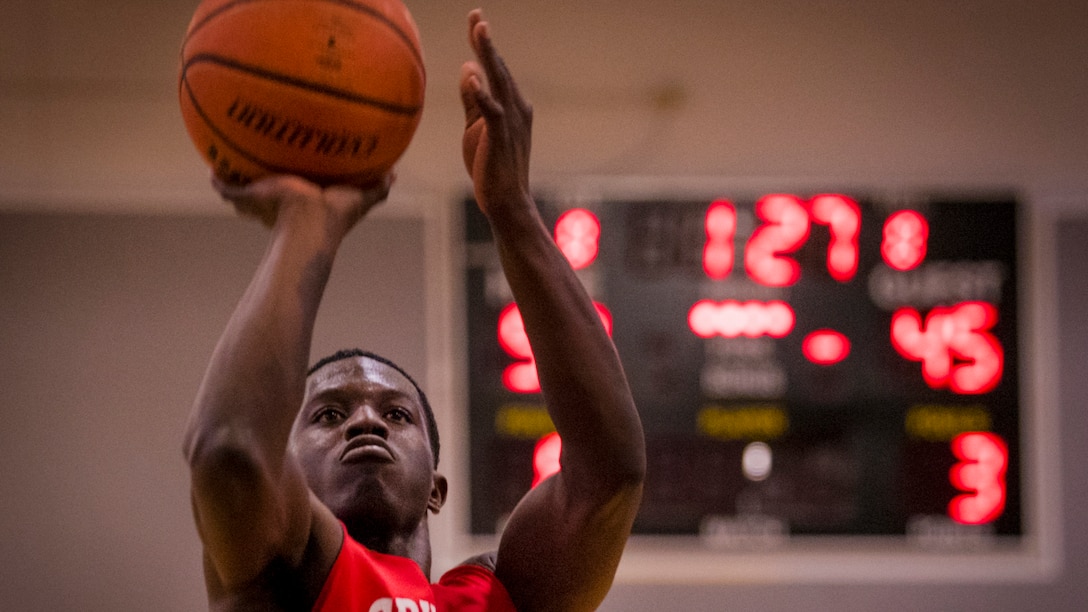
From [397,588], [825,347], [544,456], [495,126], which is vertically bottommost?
[397,588]

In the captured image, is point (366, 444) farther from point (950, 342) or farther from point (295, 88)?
point (950, 342)

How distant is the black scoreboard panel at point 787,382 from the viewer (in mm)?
2447

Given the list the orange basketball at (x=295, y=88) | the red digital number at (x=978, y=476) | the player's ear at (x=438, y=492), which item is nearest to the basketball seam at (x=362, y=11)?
the orange basketball at (x=295, y=88)

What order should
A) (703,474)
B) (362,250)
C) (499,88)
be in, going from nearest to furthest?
(499,88)
(703,474)
(362,250)

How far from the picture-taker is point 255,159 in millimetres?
1010

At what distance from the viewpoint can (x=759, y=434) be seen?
96.5 inches

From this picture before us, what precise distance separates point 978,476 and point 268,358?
208 cm

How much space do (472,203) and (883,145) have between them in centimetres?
112

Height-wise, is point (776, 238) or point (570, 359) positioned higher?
point (776, 238)

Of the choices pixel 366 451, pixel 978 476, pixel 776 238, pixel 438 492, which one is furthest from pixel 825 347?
pixel 366 451

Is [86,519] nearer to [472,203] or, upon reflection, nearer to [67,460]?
[67,460]

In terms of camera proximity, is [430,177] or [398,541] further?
[430,177]

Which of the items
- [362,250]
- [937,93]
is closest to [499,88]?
[362,250]

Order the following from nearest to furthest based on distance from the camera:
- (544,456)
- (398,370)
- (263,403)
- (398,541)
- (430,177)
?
→ (263,403)
(398,541)
(398,370)
(544,456)
(430,177)
